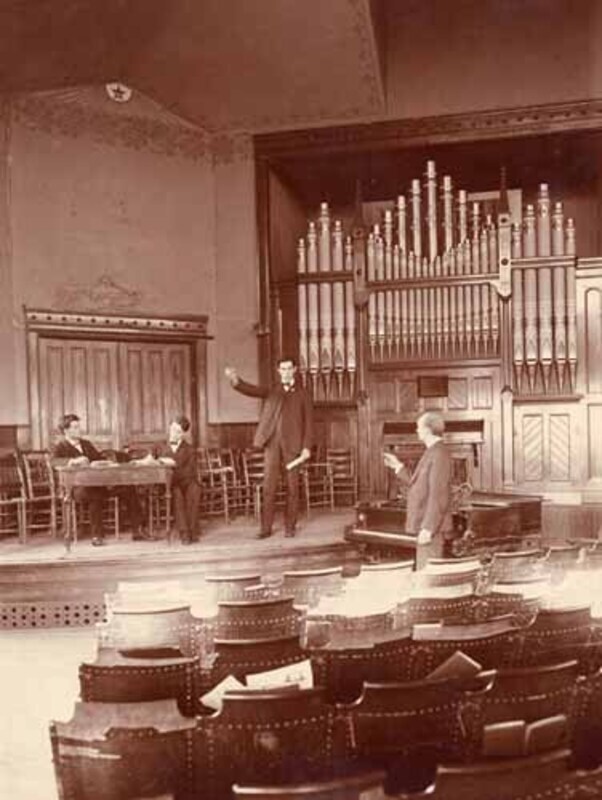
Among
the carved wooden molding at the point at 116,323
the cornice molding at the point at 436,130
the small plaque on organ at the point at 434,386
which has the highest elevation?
the cornice molding at the point at 436,130

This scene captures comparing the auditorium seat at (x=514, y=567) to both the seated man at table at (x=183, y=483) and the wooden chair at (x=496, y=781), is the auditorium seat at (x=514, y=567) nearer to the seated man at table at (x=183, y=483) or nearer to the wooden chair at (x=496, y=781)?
the wooden chair at (x=496, y=781)

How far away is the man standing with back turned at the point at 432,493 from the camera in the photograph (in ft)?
20.0

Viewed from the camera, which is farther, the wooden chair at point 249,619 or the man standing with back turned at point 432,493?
the man standing with back turned at point 432,493

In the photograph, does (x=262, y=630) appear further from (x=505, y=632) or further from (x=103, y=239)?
(x=103, y=239)

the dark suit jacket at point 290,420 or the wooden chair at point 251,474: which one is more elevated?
the dark suit jacket at point 290,420

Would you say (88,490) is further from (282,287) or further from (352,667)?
(352,667)

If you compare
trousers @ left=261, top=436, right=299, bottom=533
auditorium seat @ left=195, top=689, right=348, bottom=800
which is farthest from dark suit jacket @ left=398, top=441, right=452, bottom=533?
auditorium seat @ left=195, top=689, right=348, bottom=800

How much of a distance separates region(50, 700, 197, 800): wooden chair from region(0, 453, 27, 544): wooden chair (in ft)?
19.5

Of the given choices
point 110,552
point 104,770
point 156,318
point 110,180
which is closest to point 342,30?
point 110,180

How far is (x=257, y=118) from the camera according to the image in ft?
38.2

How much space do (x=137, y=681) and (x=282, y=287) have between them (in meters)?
8.78

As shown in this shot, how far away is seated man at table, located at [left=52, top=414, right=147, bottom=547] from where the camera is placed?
851cm

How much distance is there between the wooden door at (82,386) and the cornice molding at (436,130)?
10.2 feet

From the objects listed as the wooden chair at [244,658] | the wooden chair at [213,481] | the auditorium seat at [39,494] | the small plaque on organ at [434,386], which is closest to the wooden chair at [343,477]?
the small plaque on organ at [434,386]
